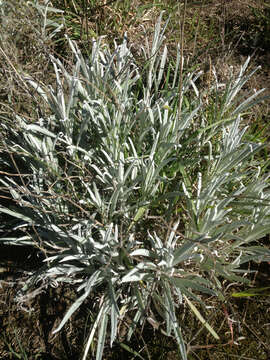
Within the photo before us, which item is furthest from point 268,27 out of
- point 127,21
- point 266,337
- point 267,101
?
point 266,337

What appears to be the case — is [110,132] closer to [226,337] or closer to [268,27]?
[226,337]

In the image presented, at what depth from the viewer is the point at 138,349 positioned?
4.94 feet

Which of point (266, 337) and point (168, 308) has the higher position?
point (168, 308)

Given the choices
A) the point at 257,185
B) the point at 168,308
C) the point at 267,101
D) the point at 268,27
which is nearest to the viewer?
the point at 168,308

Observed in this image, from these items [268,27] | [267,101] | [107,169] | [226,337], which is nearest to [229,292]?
[226,337]

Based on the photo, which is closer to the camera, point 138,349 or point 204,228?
point 204,228

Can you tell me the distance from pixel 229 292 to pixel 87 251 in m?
0.69

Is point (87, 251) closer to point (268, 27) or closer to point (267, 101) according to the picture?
point (267, 101)

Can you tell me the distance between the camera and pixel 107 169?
4.84ft

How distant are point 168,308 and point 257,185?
621mm

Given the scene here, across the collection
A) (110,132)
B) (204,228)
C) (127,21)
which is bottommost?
(204,228)

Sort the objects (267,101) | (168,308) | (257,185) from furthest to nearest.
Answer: (267,101) → (257,185) → (168,308)

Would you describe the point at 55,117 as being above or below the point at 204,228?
above

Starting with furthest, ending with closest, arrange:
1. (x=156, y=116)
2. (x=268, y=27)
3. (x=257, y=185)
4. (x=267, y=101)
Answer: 1. (x=268, y=27)
2. (x=267, y=101)
3. (x=156, y=116)
4. (x=257, y=185)
